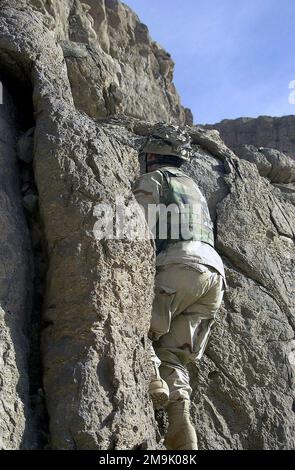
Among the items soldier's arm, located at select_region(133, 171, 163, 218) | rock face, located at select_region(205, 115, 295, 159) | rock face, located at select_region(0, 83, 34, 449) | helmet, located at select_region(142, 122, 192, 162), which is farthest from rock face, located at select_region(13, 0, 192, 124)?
rock face, located at select_region(205, 115, 295, 159)

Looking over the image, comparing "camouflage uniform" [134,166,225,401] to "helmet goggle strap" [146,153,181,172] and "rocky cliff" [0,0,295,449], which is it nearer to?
"helmet goggle strap" [146,153,181,172]

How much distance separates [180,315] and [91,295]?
4.02 ft

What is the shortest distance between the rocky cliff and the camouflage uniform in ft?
1.37

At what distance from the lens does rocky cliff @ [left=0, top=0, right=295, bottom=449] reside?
4.80 m

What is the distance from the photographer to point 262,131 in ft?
80.0

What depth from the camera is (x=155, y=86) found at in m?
15.8

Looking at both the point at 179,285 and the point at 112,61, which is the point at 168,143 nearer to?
the point at 179,285

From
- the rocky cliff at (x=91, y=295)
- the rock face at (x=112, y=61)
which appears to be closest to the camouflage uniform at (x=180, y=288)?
the rocky cliff at (x=91, y=295)

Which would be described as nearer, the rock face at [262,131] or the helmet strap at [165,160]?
the helmet strap at [165,160]

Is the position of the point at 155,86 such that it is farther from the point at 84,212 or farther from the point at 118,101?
the point at 84,212

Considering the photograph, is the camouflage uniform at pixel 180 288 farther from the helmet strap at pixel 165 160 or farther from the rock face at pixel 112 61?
the rock face at pixel 112 61

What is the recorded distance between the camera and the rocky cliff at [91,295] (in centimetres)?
480

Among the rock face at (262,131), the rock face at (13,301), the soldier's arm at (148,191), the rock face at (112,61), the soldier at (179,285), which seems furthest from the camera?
the rock face at (262,131)

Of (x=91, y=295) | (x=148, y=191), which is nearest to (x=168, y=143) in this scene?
(x=148, y=191)
